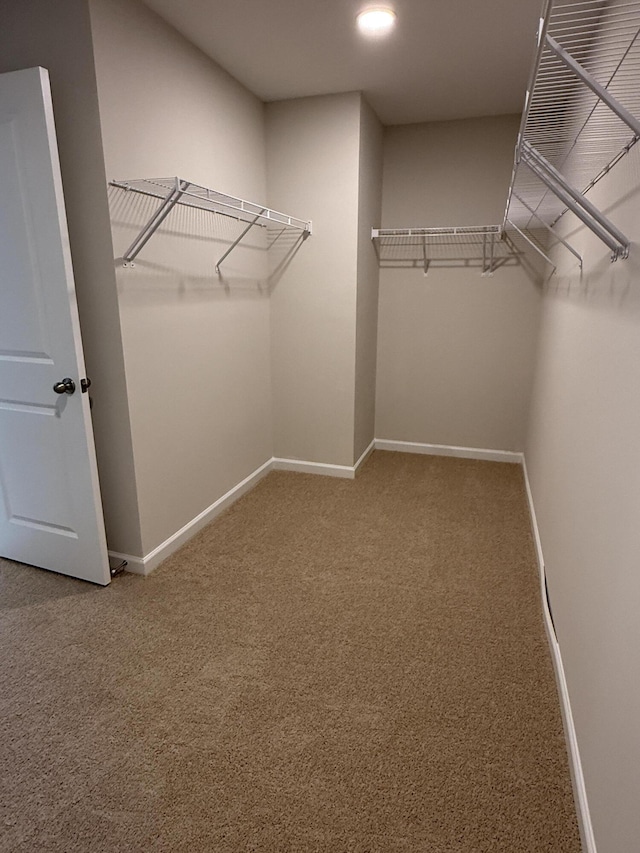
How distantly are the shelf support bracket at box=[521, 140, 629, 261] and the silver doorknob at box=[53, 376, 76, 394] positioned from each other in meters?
1.85

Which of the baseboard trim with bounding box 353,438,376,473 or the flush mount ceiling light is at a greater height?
the flush mount ceiling light

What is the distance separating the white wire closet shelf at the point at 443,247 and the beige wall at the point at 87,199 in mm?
2058

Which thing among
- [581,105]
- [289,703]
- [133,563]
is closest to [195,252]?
[133,563]

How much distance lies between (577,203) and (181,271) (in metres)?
1.79

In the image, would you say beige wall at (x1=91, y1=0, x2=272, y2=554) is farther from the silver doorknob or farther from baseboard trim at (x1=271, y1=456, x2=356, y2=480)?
baseboard trim at (x1=271, y1=456, x2=356, y2=480)

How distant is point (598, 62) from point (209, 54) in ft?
6.19

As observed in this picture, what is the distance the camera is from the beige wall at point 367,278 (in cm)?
324

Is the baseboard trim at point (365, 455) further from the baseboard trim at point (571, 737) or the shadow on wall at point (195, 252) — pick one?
the baseboard trim at point (571, 737)

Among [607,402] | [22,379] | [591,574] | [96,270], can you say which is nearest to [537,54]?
[607,402]

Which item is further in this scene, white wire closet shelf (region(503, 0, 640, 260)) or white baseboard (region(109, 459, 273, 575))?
white baseboard (region(109, 459, 273, 575))

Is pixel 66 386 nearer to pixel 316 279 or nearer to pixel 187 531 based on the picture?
pixel 187 531

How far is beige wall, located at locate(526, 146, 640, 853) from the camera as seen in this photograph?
1.10m

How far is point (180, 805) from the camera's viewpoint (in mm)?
1398

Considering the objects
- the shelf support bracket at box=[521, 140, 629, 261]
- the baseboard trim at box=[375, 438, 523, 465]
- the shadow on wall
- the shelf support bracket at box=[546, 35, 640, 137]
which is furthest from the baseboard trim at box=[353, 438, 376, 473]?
the shelf support bracket at box=[546, 35, 640, 137]
